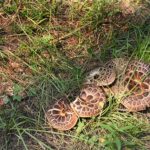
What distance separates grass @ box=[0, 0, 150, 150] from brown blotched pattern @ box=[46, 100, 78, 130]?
0.27 feet

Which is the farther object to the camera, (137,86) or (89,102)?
(137,86)

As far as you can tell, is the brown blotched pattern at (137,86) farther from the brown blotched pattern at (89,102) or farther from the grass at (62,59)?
the brown blotched pattern at (89,102)

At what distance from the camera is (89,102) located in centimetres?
368

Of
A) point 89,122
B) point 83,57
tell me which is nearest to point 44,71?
point 83,57

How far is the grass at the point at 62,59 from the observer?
3.65 metres

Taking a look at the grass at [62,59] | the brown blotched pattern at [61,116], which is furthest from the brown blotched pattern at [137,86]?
the brown blotched pattern at [61,116]

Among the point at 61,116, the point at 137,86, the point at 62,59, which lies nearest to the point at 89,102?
the point at 61,116

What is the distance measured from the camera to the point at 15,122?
3.74 m

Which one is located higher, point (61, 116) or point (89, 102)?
point (89, 102)

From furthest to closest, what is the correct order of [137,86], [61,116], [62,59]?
[62,59] → [137,86] → [61,116]

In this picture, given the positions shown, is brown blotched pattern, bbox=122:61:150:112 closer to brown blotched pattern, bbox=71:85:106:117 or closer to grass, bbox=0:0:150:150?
grass, bbox=0:0:150:150

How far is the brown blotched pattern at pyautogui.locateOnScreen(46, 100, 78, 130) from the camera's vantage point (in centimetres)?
362

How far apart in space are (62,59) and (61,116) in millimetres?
784

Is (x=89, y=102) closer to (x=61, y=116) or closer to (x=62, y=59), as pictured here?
(x=61, y=116)
